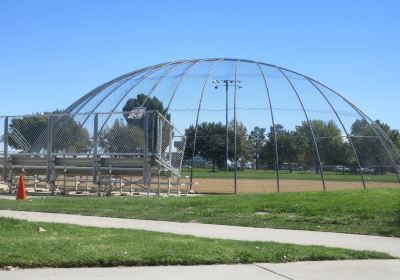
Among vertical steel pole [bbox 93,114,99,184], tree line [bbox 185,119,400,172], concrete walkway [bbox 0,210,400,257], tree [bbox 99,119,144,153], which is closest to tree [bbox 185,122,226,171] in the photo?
tree line [bbox 185,119,400,172]

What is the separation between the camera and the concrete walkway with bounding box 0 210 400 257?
31.7 feet

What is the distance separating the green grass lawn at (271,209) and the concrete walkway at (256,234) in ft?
1.93

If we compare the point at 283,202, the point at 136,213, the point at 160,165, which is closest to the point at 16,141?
the point at 160,165

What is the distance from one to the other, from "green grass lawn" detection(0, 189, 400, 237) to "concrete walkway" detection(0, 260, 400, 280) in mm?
3760

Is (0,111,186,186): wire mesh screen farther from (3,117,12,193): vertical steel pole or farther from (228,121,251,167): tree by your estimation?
(228,121,251,167): tree

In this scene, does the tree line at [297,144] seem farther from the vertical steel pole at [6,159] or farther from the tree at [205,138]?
the vertical steel pole at [6,159]

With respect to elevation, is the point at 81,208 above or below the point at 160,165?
below

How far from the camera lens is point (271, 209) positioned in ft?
46.0

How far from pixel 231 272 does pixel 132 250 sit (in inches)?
60.4

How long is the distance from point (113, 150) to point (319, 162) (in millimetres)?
10008

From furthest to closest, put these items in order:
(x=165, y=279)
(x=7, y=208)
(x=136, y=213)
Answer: (x=7, y=208) → (x=136, y=213) → (x=165, y=279)

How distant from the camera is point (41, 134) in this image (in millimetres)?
24875

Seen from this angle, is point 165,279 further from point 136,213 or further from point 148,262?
point 136,213

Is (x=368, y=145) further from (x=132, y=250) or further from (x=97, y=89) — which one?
(x=132, y=250)
